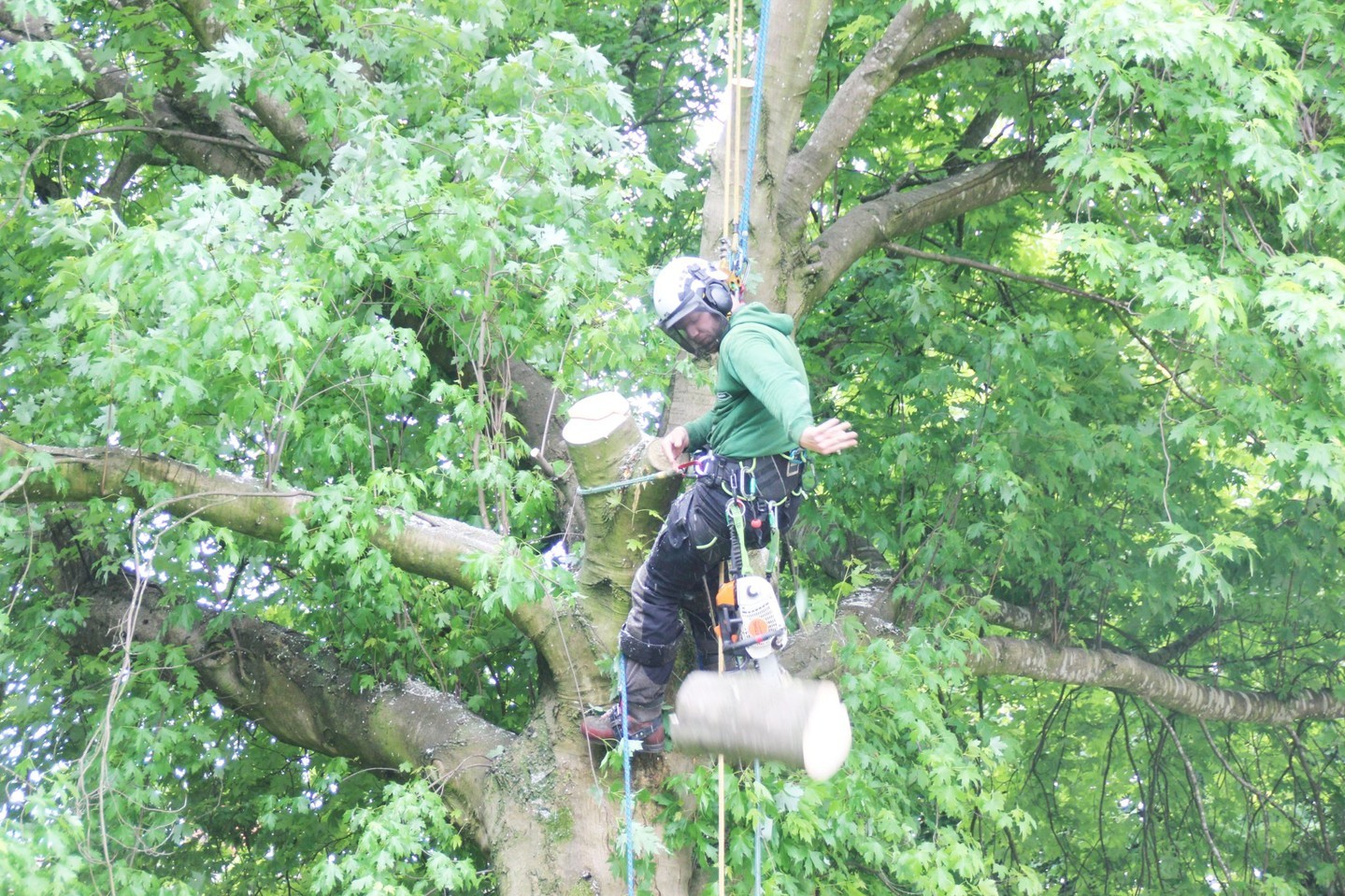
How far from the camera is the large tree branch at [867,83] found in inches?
287

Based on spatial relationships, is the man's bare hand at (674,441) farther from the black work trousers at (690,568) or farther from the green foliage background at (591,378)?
the green foliage background at (591,378)

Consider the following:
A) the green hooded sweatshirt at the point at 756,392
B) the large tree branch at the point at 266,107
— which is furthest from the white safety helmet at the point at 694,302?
the large tree branch at the point at 266,107

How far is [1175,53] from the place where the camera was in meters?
6.09

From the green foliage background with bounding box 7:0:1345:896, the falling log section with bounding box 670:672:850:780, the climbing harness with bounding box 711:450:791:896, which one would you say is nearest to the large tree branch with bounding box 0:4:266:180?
the green foliage background with bounding box 7:0:1345:896

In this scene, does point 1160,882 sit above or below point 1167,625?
below

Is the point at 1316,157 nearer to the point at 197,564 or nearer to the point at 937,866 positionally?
the point at 937,866

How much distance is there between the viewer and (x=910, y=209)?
8086 millimetres

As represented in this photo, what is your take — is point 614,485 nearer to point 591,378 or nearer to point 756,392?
point 591,378

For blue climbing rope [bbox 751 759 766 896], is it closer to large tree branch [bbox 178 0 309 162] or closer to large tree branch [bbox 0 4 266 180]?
large tree branch [bbox 178 0 309 162]

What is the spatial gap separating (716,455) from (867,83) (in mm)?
3032

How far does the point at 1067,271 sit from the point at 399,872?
6.22m

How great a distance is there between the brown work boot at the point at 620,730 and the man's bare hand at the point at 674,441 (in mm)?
1208

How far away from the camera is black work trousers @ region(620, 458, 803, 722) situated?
516 cm

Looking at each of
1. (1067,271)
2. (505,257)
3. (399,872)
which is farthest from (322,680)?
(1067,271)
